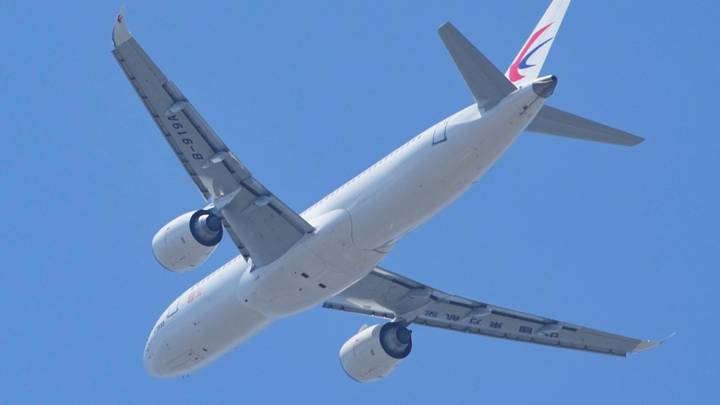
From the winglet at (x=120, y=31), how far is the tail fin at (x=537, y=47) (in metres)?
9.66

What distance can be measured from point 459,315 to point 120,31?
1520 cm

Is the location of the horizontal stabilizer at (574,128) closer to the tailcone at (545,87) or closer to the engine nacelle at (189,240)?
the tailcone at (545,87)

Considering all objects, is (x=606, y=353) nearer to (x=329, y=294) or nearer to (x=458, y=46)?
(x=329, y=294)

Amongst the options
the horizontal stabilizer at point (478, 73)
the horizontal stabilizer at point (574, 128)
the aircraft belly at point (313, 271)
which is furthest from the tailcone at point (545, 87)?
the aircraft belly at point (313, 271)

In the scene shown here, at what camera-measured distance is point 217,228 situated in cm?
4062

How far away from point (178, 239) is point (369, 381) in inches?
303

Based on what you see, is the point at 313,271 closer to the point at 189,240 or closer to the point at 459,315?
the point at 189,240

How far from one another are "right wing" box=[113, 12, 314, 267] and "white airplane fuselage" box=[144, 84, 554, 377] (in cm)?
57

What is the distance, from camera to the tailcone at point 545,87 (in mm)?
36594

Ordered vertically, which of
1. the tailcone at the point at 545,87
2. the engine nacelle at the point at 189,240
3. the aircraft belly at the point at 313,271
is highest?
the engine nacelle at the point at 189,240

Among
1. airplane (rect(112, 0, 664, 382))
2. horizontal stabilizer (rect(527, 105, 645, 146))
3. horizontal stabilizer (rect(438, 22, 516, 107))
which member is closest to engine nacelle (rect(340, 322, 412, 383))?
airplane (rect(112, 0, 664, 382))

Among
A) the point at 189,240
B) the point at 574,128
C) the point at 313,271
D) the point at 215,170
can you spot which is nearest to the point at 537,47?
the point at 574,128

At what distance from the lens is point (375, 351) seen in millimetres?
44250

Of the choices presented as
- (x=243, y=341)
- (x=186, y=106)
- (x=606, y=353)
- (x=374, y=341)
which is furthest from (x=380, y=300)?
(x=186, y=106)
